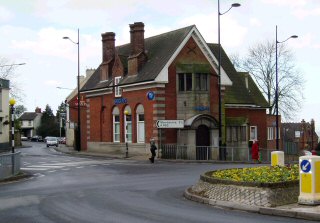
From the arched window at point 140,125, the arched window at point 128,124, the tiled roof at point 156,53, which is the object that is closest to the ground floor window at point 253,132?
the tiled roof at point 156,53

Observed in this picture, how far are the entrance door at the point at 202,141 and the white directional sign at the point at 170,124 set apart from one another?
2331 mm

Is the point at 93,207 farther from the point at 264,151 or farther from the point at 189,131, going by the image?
the point at 264,151

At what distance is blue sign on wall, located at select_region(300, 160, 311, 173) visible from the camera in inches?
Answer: 496

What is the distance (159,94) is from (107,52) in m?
10.7

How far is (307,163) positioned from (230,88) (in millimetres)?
37692

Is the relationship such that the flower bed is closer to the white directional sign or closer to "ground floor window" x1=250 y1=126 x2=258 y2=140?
the white directional sign

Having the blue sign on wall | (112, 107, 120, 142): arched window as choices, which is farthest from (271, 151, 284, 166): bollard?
(112, 107, 120, 142): arched window

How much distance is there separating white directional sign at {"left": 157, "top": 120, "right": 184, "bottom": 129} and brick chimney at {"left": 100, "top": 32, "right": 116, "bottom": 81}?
11772mm

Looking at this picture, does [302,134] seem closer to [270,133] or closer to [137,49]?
[270,133]

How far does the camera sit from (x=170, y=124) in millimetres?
36875

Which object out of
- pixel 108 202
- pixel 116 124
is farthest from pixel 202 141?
pixel 108 202

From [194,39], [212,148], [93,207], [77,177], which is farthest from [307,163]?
[194,39]

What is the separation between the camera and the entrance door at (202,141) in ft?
124

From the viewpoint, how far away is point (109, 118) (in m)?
45.4
